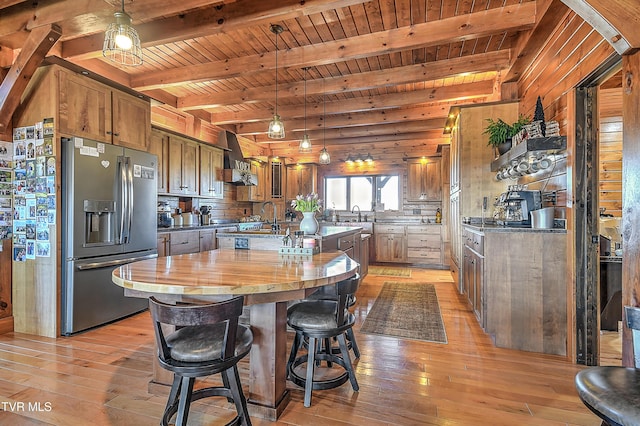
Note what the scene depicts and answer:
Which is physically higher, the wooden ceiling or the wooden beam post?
the wooden ceiling

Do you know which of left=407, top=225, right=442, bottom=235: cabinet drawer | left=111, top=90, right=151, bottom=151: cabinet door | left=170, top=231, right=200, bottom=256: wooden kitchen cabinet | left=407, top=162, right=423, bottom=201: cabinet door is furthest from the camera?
left=407, top=162, right=423, bottom=201: cabinet door

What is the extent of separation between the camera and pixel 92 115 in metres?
3.23

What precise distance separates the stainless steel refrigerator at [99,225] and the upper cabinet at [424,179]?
522 centimetres

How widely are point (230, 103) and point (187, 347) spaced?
4119 mm

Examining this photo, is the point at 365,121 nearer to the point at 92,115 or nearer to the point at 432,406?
the point at 92,115

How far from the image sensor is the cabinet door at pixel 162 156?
14.8 ft

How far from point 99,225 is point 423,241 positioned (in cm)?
553

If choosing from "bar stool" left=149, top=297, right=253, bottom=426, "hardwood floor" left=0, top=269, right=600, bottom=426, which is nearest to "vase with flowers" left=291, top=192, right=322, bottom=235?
"hardwood floor" left=0, top=269, right=600, bottom=426

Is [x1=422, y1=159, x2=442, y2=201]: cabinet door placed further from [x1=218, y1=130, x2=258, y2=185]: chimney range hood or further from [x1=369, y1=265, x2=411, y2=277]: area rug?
[x1=218, y1=130, x2=258, y2=185]: chimney range hood

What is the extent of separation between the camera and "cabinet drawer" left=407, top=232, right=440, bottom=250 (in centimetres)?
657

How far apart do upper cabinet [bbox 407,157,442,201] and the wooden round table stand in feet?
17.6

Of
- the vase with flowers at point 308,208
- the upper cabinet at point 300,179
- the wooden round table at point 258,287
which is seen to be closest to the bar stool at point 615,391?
the wooden round table at point 258,287

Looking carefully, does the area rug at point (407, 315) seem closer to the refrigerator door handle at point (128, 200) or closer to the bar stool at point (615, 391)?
the bar stool at point (615, 391)

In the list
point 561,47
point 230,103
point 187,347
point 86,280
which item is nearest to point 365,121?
point 230,103
